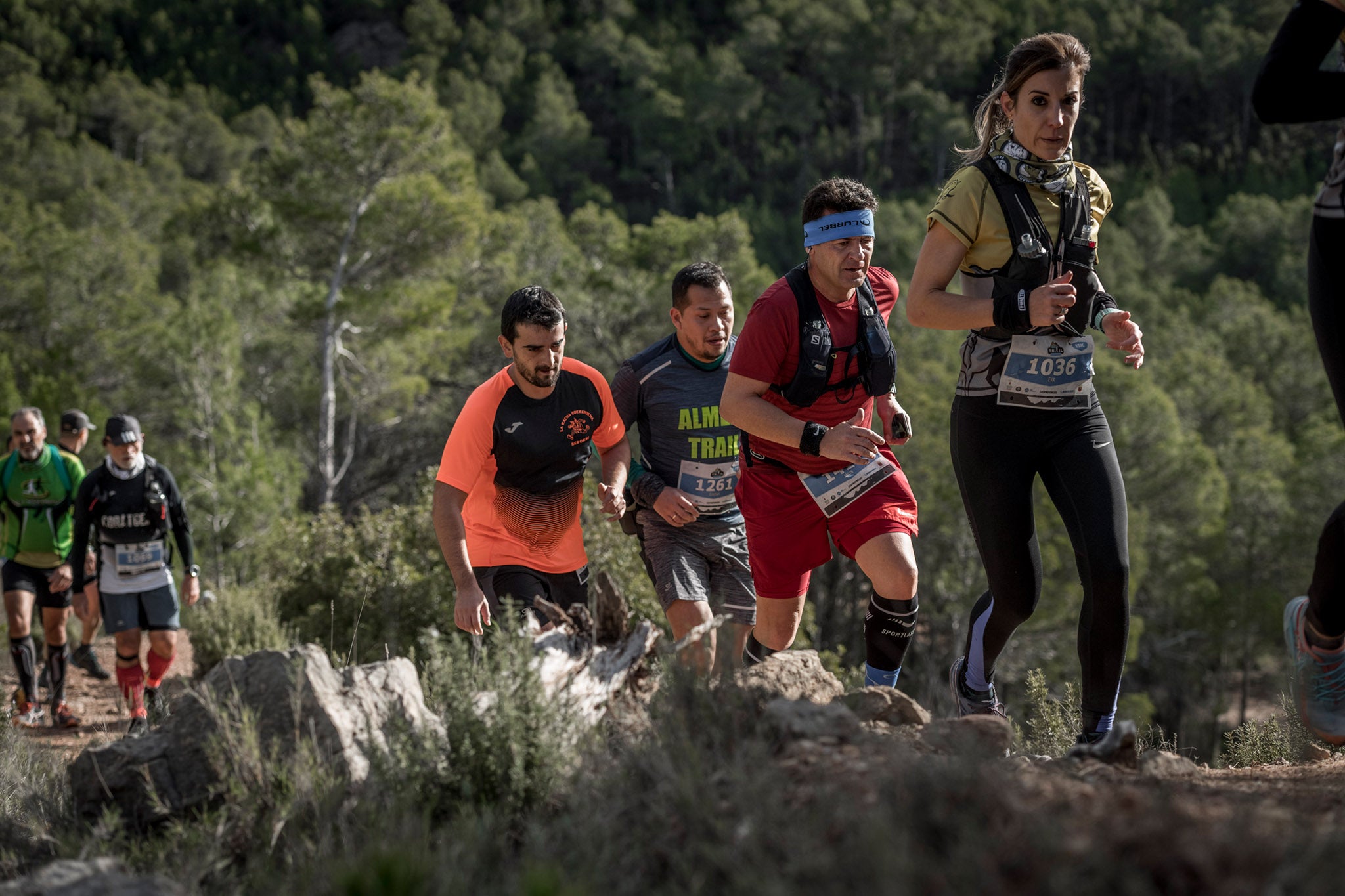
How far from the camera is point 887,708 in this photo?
3242 millimetres

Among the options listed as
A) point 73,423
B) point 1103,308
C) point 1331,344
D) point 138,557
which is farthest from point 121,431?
point 1331,344

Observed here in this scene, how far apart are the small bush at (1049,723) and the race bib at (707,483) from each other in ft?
4.85

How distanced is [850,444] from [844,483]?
0.43 metres

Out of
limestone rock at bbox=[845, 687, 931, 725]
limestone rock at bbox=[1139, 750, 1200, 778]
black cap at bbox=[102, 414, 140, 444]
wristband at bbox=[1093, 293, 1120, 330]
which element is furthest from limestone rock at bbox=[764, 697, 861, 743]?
black cap at bbox=[102, 414, 140, 444]

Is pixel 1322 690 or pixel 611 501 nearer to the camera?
pixel 1322 690

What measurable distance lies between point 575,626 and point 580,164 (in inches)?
3268

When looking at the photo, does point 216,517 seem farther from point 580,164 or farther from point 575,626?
point 580,164

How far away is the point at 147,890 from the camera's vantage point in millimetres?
2270

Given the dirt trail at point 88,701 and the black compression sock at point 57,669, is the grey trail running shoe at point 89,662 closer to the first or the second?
the dirt trail at point 88,701

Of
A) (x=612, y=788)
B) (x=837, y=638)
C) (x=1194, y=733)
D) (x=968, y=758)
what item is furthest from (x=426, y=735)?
(x=1194, y=733)

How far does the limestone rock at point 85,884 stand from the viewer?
7.42ft

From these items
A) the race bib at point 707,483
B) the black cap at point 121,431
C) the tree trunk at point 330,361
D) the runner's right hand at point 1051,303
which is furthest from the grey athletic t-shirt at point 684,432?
the tree trunk at point 330,361

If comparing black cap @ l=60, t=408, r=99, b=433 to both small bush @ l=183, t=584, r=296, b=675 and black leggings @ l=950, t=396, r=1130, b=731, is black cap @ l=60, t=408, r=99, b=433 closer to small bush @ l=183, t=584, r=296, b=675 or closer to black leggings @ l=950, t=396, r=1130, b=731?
small bush @ l=183, t=584, r=296, b=675

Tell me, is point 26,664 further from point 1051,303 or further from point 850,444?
point 1051,303
